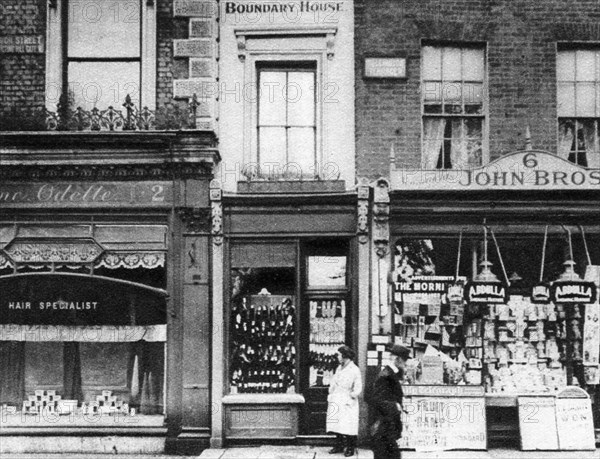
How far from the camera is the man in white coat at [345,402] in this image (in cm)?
1093

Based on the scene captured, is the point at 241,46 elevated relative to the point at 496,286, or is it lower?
elevated

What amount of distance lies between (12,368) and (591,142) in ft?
33.8

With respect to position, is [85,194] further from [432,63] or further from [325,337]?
[432,63]

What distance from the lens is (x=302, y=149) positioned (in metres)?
12.4

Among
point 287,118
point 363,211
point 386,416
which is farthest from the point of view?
point 287,118

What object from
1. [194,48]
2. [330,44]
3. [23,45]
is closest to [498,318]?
[330,44]

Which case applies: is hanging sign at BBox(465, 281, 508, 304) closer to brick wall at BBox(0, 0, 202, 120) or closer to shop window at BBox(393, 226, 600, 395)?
shop window at BBox(393, 226, 600, 395)

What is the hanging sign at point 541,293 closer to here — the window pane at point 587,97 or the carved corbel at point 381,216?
the carved corbel at point 381,216

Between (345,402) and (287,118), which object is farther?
(287,118)

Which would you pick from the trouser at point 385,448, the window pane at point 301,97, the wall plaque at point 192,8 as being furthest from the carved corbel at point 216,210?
the trouser at point 385,448

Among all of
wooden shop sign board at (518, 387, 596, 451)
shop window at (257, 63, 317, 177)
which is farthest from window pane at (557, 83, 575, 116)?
wooden shop sign board at (518, 387, 596, 451)

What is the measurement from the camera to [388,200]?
11.8 m

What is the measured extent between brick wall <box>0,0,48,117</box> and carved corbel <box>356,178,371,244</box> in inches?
216

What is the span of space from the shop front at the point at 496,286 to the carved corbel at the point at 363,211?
41 centimetres
